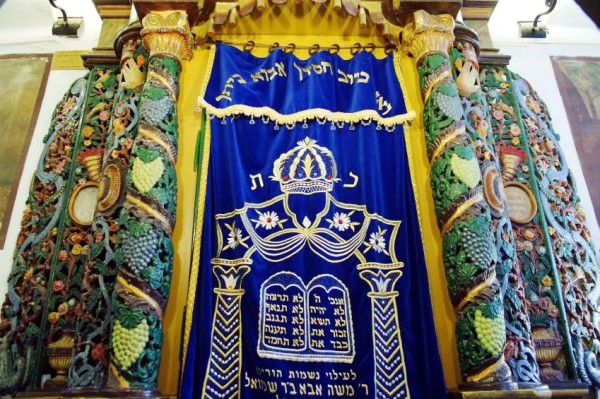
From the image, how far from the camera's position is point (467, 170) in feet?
9.46

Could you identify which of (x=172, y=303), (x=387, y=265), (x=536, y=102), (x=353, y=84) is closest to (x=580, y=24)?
(x=536, y=102)

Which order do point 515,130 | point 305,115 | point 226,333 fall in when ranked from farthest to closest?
1. point 515,130
2. point 305,115
3. point 226,333

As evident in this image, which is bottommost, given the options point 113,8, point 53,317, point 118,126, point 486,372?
point 486,372

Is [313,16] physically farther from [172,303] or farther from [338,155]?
[172,303]

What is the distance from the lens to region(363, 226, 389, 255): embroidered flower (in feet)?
9.24

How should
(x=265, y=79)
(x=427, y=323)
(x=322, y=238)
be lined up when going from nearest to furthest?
(x=427, y=323), (x=322, y=238), (x=265, y=79)

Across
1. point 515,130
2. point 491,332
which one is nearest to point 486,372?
point 491,332

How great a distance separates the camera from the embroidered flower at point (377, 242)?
2816 mm

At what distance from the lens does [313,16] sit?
3.54 meters

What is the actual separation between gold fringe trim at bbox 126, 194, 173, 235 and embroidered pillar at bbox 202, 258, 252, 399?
32cm

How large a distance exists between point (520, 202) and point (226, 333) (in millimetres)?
2083

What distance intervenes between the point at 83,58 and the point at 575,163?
374 cm

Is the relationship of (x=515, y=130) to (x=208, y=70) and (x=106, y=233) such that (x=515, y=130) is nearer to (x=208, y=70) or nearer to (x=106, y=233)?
(x=208, y=70)

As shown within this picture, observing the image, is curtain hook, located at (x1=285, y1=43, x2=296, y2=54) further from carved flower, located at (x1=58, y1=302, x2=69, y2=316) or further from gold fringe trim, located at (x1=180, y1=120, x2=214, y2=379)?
carved flower, located at (x1=58, y1=302, x2=69, y2=316)
